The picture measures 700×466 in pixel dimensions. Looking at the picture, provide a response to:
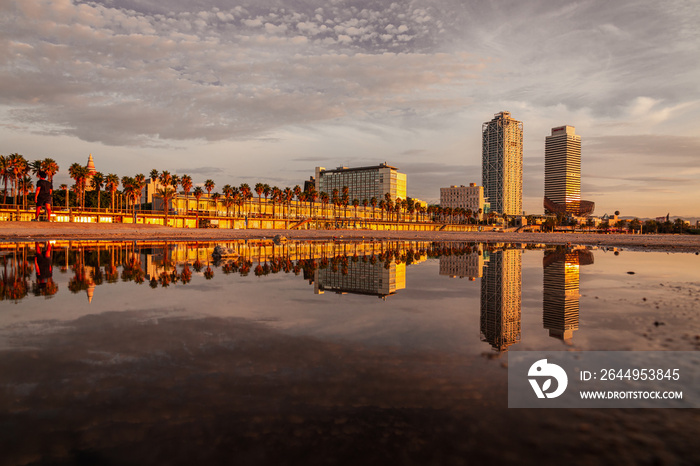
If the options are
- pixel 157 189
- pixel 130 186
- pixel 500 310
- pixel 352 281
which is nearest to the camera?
pixel 500 310

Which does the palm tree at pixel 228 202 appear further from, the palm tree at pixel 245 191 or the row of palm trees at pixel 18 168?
the row of palm trees at pixel 18 168

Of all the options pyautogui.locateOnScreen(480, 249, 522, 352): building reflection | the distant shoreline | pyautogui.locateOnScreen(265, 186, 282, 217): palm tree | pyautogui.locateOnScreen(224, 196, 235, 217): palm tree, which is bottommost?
pyautogui.locateOnScreen(480, 249, 522, 352): building reflection

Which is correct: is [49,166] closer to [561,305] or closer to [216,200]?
[216,200]

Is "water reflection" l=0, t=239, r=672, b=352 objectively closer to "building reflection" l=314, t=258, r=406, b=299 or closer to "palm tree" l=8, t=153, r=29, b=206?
"building reflection" l=314, t=258, r=406, b=299

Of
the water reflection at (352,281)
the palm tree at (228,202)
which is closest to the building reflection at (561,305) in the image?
the water reflection at (352,281)

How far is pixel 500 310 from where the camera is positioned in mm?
11078

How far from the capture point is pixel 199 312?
Answer: 10.3 meters

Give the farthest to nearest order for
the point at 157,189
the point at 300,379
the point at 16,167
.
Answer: the point at 157,189, the point at 16,167, the point at 300,379

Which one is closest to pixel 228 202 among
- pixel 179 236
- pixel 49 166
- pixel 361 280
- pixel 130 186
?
pixel 130 186

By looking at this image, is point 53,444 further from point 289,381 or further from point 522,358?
point 522,358

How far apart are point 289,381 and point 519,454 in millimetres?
3083

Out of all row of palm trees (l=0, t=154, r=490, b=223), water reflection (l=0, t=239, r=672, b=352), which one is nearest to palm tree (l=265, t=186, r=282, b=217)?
row of palm trees (l=0, t=154, r=490, b=223)

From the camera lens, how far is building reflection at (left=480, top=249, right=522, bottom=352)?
8180mm

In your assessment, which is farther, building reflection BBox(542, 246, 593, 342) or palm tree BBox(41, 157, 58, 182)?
palm tree BBox(41, 157, 58, 182)
